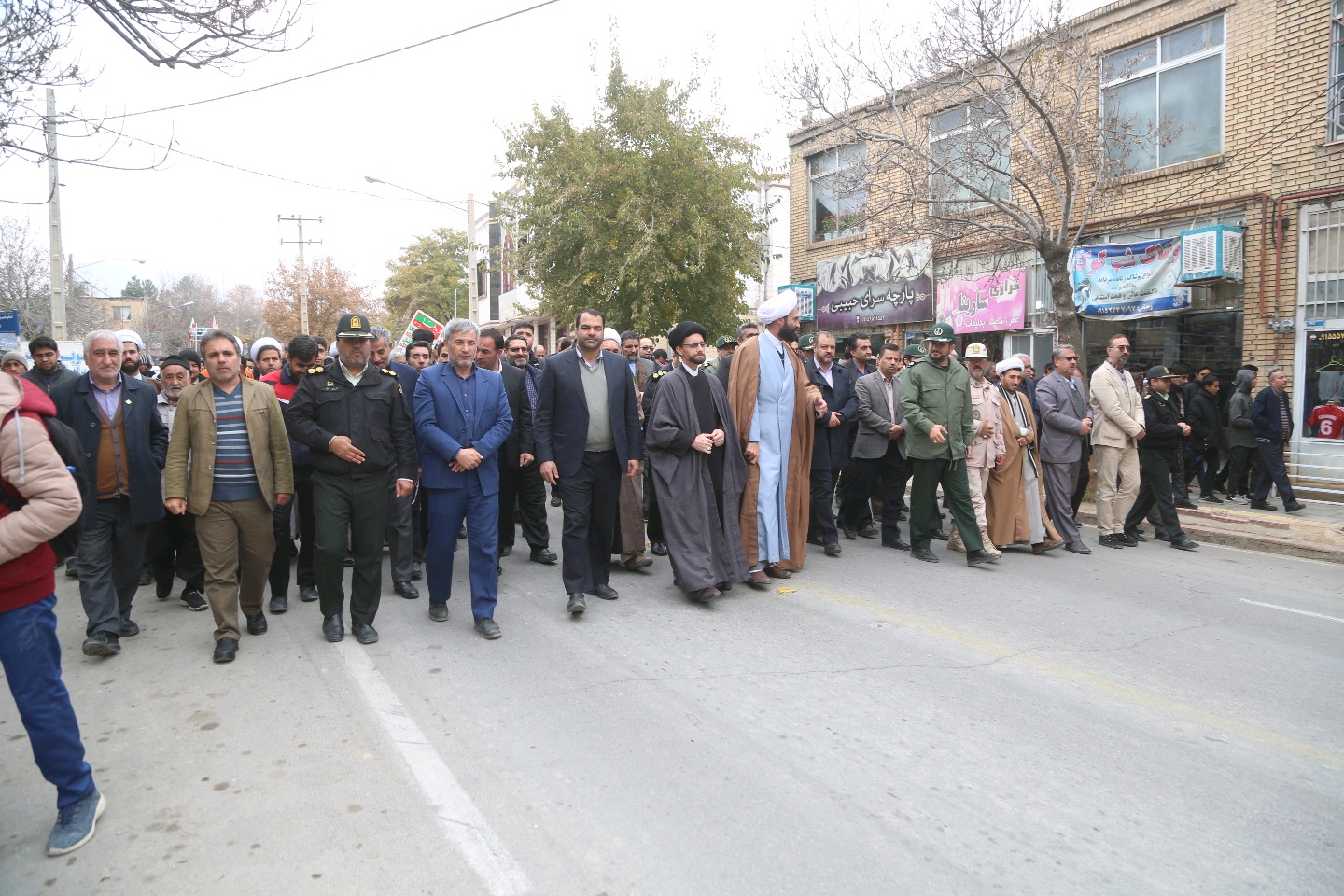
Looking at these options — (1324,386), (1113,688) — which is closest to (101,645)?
(1113,688)

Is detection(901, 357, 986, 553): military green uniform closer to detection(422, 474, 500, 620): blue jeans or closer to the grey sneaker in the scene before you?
detection(422, 474, 500, 620): blue jeans

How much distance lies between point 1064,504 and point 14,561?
8.44m

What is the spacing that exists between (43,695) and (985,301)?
658 inches

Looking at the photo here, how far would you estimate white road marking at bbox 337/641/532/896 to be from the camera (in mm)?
3078

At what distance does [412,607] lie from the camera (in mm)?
6625

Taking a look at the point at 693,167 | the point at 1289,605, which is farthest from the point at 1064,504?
the point at 693,167

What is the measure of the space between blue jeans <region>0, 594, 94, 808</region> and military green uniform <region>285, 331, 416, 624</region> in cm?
231

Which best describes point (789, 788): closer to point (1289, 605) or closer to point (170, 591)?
point (1289, 605)

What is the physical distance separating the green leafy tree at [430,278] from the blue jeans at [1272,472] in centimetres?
4887

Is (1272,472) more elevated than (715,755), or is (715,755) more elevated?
(1272,472)

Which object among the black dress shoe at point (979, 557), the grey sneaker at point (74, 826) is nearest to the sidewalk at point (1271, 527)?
the black dress shoe at point (979, 557)

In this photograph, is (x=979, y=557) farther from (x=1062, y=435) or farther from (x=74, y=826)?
(x=74, y=826)

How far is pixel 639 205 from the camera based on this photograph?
17.2 metres

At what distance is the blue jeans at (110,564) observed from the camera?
18.4 ft
